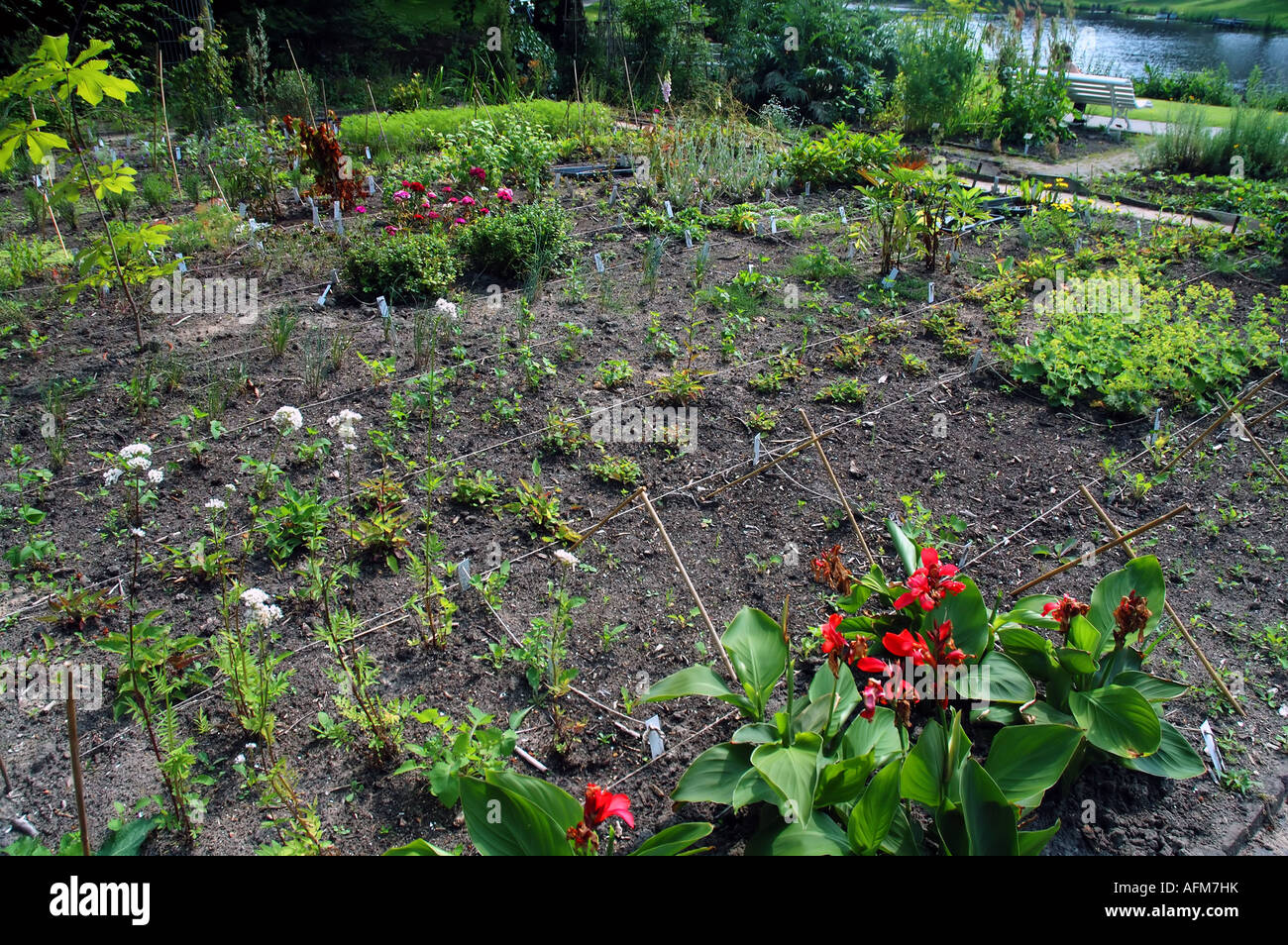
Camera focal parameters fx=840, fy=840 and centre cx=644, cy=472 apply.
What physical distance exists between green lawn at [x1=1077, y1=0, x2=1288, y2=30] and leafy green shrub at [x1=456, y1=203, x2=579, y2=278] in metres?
21.9

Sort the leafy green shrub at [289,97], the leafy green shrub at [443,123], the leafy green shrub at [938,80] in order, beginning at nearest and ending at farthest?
the leafy green shrub at [443,123], the leafy green shrub at [289,97], the leafy green shrub at [938,80]

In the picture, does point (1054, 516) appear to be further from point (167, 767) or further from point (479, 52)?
point (479, 52)

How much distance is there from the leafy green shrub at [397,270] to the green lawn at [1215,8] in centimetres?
2270

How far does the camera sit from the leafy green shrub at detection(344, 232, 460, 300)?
497 cm

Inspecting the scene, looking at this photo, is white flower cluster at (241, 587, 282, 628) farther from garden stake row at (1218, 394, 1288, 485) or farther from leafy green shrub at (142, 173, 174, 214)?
leafy green shrub at (142, 173, 174, 214)

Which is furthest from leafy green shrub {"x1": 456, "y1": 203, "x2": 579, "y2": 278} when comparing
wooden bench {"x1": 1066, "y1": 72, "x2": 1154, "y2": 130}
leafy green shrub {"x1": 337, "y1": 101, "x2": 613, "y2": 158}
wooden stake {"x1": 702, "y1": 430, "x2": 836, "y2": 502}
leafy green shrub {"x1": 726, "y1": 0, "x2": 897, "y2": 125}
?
wooden bench {"x1": 1066, "y1": 72, "x2": 1154, "y2": 130}

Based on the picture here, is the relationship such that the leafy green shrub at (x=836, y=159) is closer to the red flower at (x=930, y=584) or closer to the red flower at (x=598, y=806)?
the red flower at (x=930, y=584)

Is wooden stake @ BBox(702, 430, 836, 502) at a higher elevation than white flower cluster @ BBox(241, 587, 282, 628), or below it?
below

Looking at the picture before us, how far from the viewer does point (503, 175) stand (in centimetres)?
657

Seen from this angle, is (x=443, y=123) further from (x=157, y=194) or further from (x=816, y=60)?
(x=816, y=60)

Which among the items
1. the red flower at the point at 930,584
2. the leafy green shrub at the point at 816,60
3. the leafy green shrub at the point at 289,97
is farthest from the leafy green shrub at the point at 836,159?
the red flower at the point at 930,584

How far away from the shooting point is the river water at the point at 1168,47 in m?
14.1

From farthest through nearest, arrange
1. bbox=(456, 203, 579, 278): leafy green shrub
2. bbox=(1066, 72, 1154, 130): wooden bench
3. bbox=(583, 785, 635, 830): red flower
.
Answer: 1. bbox=(1066, 72, 1154, 130): wooden bench
2. bbox=(456, 203, 579, 278): leafy green shrub
3. bbox=(583, 785, 635, 830): red flower

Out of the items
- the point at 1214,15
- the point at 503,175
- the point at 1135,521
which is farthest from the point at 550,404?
the point at 1214,15
